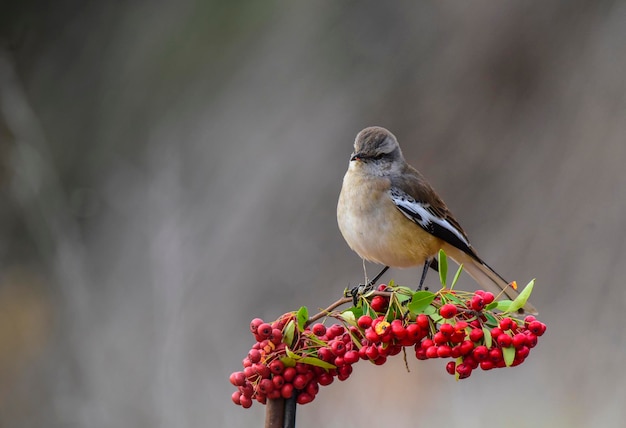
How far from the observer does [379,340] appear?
1120 millimetres

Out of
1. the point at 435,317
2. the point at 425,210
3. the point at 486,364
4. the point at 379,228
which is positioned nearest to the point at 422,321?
the point at 435,317

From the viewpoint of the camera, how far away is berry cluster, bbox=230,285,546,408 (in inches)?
42.6

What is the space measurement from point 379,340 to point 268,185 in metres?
2.95

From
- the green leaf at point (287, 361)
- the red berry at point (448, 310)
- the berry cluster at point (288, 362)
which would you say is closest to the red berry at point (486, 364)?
the red berry at point (448, 310)

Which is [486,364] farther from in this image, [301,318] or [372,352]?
[301,318]

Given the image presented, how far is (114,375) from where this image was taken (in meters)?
3.96

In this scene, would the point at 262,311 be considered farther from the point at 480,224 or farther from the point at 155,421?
the point at 480,224

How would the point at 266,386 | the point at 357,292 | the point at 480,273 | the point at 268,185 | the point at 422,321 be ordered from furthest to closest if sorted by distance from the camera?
the point at 268,185
the point at 480,273
the point at 357,292
the point at 422,321
the point at 266,386

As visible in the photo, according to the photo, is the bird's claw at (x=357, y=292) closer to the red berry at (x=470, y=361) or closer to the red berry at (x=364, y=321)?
the red berry at (x=364, y=321)

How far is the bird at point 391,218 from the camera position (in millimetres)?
2012

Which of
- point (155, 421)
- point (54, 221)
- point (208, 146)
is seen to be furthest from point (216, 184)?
point (155, 421)

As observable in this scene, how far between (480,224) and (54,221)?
7.94 ft

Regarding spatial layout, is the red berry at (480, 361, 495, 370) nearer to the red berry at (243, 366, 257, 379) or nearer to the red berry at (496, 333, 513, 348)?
the red berry at (496, 333, 513, 348)

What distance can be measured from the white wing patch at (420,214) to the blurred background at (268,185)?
136 cm
